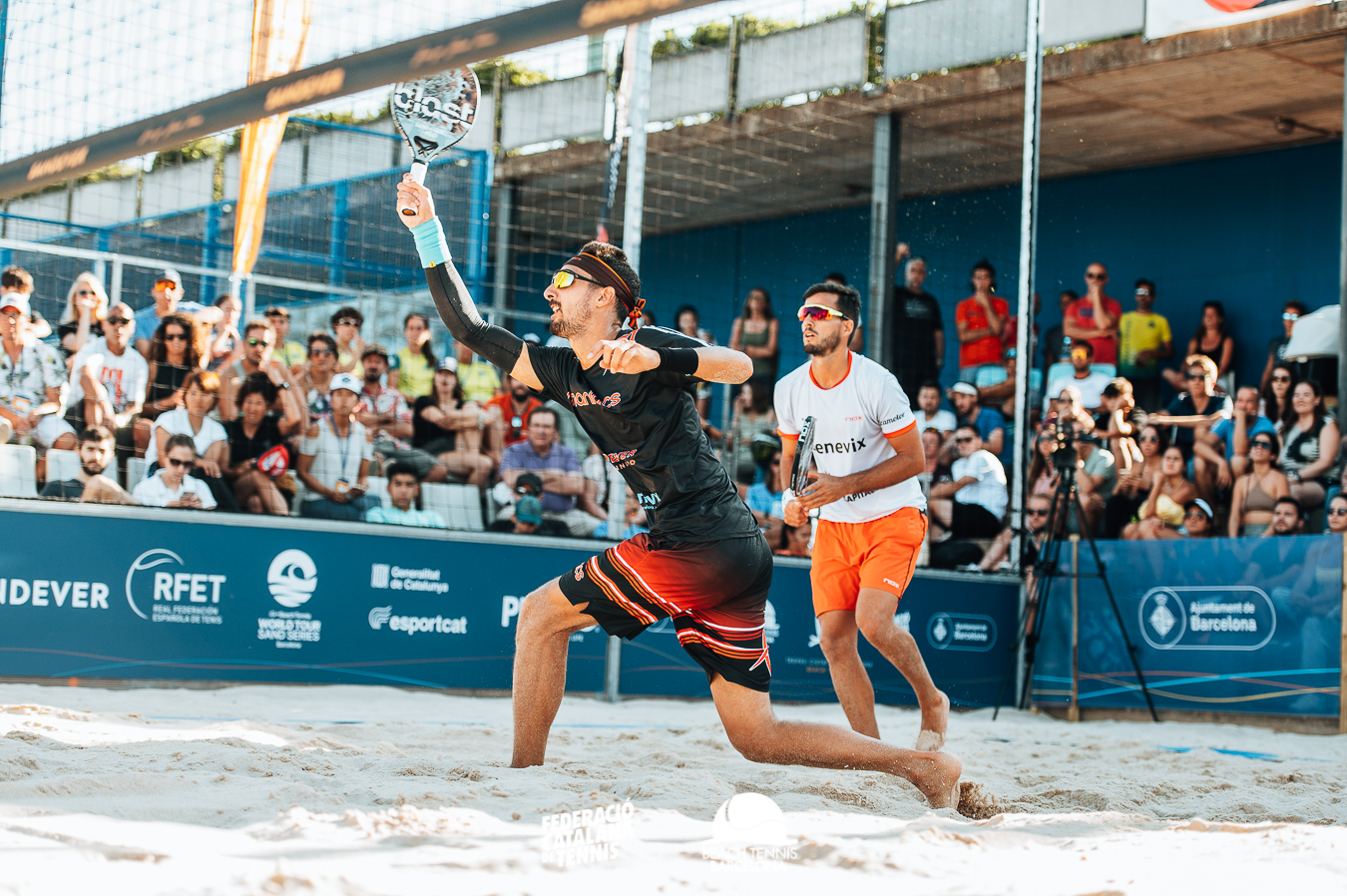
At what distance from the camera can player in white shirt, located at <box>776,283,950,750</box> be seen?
5219 mm

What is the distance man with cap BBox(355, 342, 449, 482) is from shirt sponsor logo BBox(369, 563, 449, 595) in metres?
1.20

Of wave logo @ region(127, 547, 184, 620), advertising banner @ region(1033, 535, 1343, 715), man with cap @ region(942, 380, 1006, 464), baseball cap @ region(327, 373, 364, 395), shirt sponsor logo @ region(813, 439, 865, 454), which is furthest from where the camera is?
man with cap @ region(942, 380, 1006, 464)

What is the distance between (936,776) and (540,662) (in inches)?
49.4

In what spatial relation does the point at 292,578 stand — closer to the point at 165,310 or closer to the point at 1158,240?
the point at 165,310

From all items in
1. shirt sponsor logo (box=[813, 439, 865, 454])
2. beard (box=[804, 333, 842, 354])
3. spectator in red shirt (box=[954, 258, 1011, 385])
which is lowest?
shirt sponsor logo (box=[813, 439, 865, 454])

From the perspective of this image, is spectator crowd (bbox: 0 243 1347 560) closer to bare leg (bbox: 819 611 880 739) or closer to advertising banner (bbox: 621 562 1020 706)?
advertising banner (bbox: 621 562 1020 706)

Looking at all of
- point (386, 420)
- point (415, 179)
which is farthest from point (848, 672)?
point (386, 420)

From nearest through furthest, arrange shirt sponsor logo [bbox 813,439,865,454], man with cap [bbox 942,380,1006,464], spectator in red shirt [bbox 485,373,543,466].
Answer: shirt sponsor logo [bbox 813,439,865,454] < spectator in red shirt [bbox 485,373,543,466] < man with cap [bbox 942,380,1006,464]

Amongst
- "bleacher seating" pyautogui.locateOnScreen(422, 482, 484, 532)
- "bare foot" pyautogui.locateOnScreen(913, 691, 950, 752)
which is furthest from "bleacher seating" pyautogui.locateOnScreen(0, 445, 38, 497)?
"bare foot" pyautogui.locateOnScreen(913, 691, 950, 752)

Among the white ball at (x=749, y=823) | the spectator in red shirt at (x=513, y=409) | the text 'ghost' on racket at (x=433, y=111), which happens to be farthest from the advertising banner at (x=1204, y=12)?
the white ball at (x=749, y=823)

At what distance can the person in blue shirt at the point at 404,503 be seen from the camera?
8.45 meters

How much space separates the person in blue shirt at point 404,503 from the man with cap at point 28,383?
6.28ft

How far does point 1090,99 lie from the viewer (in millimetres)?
12883

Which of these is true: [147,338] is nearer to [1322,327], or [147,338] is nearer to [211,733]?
[211,733]
